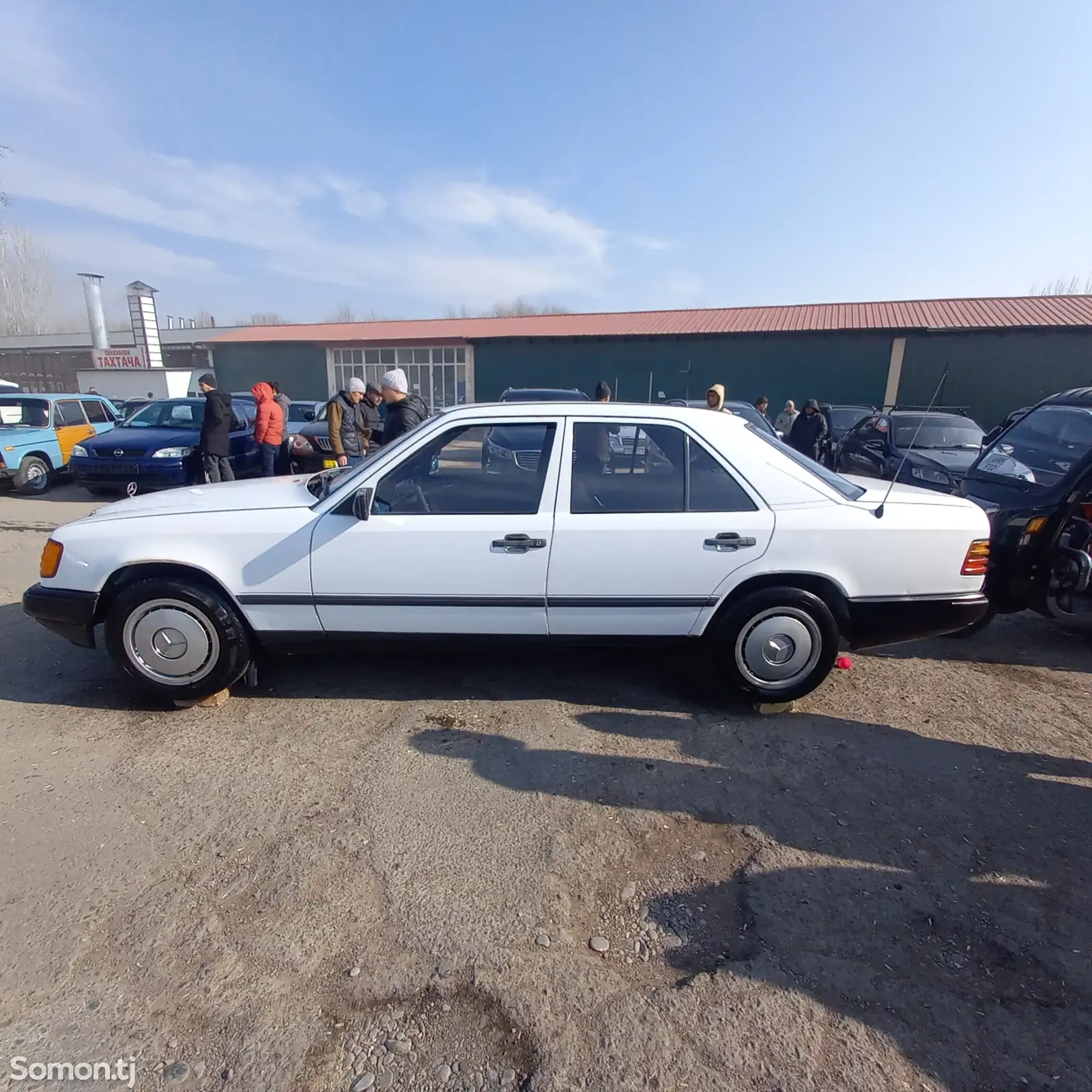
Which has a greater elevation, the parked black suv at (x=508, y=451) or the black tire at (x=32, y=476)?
the parked black suv at (x=508, y=451)

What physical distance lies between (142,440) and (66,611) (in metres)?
7.15

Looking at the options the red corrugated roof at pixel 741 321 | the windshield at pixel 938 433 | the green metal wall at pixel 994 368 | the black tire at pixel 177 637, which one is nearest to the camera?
the black tire at pixel 177 637

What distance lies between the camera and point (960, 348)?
21.3 metres

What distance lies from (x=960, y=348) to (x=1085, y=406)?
784 inches

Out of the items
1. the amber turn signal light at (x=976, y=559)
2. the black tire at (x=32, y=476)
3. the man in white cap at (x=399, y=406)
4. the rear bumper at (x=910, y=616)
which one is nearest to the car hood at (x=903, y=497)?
the amber turn signal light at (x=976, y=559)

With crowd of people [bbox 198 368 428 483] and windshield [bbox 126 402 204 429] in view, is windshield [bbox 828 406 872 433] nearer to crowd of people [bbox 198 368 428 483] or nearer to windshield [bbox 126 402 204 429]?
crowd of people [bbox 198 368 428 483]

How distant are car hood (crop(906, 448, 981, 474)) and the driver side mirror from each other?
711 cm

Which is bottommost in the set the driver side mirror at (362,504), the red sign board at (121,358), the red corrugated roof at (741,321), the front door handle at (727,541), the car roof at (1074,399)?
the front door handle at (727,541)

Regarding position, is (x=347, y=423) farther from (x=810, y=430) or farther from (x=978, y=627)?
(x=810, y=430)

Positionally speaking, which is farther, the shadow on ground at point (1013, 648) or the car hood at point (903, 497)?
the shadow on ground at point (1013, 648)

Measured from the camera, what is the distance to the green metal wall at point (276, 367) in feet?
97.3

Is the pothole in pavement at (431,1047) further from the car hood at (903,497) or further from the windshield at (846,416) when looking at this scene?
the windshield at (846,416)

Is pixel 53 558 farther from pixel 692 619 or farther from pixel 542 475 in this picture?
pixel 692 619

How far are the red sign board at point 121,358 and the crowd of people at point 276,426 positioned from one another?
1025 inches
